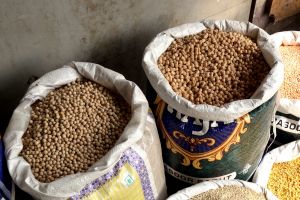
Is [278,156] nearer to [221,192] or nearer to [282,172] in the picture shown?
[282,172]

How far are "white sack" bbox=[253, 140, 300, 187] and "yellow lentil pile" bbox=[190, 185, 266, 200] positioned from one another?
21 cm

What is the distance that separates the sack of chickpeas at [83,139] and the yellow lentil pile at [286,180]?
22.2 inches

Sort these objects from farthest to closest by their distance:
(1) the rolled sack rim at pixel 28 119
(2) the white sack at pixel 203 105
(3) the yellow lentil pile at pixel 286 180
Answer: (3) the yellow lentil pile at pixel 286 180 < (2) the white sack at pixel 203 105 < (1) the rolled sack rim at pixel 28 119

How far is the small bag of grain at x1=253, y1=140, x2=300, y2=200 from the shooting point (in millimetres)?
1598

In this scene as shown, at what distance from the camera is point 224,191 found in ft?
4.62

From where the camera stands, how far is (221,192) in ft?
4.60

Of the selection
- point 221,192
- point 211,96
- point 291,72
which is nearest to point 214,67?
point 211,96

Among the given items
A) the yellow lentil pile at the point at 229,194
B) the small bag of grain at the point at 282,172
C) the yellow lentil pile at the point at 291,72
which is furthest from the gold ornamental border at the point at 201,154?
the yellow lentil pile at the point at 291,72

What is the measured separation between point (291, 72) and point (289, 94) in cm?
13

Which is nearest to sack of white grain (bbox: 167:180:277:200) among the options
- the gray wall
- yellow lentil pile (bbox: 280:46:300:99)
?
yellow lentil pile (bbox: 280:46:300:99)

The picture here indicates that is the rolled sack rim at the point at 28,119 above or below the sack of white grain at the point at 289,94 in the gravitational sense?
above

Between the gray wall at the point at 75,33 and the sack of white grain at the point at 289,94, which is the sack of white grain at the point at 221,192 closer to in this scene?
the sack of white grain at the point at 289,94

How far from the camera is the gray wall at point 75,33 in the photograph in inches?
53.1

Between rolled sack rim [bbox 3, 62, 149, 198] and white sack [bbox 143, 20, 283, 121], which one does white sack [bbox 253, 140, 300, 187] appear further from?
rolled sack rim [bbox 3, 62, 149, 198]
